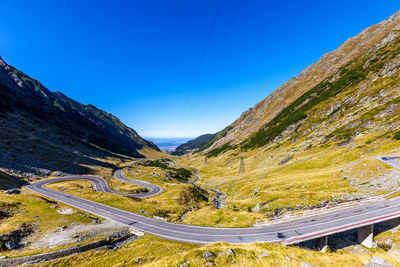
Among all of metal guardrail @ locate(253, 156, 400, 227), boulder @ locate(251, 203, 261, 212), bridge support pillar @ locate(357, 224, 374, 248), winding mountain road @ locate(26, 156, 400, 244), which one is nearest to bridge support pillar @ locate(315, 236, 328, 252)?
winding mountain road @ locate(26, 156, 400, 244)

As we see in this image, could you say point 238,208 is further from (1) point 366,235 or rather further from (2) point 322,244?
(1) point 366,235

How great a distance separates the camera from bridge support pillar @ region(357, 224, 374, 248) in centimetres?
3170

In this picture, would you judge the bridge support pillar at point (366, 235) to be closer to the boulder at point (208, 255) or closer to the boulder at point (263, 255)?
the boulder at point (263, 255)

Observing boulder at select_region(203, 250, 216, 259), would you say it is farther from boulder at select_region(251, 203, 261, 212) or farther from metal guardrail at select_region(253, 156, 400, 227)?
boulder at select_region(251, 203, 261, 212)

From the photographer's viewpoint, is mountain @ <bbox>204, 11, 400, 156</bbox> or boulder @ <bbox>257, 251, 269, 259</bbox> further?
mountain @ <bbox>204, 11, 400, 156</bbox>

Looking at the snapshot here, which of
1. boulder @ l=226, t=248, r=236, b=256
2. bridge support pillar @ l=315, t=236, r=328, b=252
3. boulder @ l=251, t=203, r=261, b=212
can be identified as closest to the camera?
boulder @ l=226, t=248, r=236, b=256

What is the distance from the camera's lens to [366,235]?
107 feet

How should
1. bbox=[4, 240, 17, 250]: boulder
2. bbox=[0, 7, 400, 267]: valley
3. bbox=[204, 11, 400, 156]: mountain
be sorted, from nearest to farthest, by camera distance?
1. bbox=[0, 7, 400, 267]: valley
2. bbox=[4, 240, 17, 250]: boulder
3. bbox=[204, 11, 400, 156]: mountain

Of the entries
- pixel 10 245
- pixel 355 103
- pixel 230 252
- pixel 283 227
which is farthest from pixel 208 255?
pixel 355 103

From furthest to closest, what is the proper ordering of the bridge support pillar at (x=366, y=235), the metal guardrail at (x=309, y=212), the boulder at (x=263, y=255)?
the metal guardrail at (x=309, y=212)
the bridge support pillar at (x=366, y=235)
the boulder at (x=263, y=255)

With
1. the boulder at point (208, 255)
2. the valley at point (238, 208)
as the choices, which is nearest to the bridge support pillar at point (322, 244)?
the valley at point (238, 208)

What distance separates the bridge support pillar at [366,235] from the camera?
31703 mm

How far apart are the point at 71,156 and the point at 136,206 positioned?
89678 mm

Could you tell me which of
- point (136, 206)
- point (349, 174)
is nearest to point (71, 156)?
point (136, 206)
